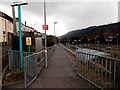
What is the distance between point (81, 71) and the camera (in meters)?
5.95

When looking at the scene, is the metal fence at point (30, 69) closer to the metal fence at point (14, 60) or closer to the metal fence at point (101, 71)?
the metal fence at point (14, 60)

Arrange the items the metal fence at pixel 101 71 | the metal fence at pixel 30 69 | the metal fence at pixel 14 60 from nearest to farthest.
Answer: the metal fence at pixel 101 71, the metal fence at pixel 30 69, the metal fence at pixel 14 60

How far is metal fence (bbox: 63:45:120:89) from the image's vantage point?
3.85 metres

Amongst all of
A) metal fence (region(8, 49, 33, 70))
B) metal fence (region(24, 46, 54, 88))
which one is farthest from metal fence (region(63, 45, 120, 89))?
metal fence (region(8, 49, 33, 70))

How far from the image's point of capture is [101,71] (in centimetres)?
449

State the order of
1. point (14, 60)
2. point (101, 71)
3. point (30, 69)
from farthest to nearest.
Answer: point (14, 60) → point (30, 69) → point (101, 71)

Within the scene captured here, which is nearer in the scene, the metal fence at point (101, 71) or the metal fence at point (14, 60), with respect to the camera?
the metal fence at point (101, 71)

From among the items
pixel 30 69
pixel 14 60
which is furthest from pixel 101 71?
pixel 14 60

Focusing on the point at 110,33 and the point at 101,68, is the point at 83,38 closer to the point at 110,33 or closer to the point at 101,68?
the point at 110,33

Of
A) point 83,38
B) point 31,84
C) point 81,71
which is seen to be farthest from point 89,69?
point 83,38

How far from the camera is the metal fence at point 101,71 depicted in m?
3.85

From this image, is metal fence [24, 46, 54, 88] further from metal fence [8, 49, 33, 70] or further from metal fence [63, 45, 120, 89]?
metal fence [63, 45, 120, 89]

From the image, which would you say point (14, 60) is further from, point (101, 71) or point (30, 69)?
point (101, 71)

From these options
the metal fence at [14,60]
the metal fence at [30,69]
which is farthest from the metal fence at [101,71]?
the metal fence at [14,60]
